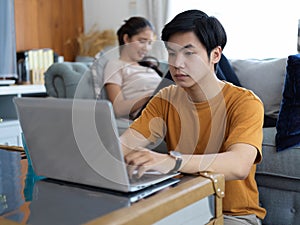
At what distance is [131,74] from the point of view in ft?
8.82

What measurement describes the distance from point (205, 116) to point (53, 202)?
1.80ft

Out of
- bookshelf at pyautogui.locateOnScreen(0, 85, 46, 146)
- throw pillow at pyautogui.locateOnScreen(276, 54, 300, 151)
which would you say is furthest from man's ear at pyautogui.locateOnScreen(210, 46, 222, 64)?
bookshelf at pyautogui.locateOnScreen(0, 85, 46, 146)

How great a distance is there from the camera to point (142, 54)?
2740 millimetres

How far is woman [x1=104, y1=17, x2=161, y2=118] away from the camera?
259 centimetres

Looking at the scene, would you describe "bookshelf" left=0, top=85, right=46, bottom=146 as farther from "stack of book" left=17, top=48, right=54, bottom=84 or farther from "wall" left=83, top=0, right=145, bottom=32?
"wall" left=83, top=0, right=145, bottom=32

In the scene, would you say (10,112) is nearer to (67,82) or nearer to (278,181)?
(67,82)

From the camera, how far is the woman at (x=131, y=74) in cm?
259

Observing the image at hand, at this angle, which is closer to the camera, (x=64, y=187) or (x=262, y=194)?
(x=64, y=187)

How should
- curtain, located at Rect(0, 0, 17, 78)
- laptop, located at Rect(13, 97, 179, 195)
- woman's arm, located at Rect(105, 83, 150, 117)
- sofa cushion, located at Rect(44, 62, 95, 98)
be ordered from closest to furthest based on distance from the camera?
1. laptop, located at Rect(13, 97, 179, 195)
2. woman's arm, located at Rect(105, 83, 150, 117)
3. sofa cushion, located at Rect(44, 62, 95, 98)
4. curtain, located at Rect(0, 0, 17, 78)

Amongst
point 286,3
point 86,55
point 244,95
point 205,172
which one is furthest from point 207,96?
point 86,55

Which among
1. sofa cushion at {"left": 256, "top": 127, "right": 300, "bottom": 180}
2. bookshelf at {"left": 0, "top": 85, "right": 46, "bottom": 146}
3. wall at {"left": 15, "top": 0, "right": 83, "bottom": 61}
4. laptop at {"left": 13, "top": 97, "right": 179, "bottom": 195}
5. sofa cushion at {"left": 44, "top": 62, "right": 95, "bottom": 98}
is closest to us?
laptop at {"left": 13, "top": 97, "right": 179, "bottom": 195}

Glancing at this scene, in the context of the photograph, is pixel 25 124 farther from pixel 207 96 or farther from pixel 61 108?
pixel 207 96

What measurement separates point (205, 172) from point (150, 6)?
305 centimetres

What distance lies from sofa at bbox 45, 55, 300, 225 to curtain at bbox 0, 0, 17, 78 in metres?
0.77
